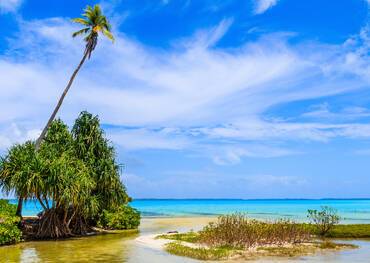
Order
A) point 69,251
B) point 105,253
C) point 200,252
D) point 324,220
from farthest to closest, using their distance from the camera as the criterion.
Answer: point 324,220 → point 69,251 → point 105,253 → point 200,252

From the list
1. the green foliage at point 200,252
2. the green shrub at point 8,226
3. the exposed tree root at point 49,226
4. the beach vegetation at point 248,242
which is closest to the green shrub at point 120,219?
the exposed tree root at point 49,226

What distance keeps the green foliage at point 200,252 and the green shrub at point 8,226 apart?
32.6 feet

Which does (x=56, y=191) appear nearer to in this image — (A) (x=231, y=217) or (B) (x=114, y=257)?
(B) (x=114, y=257)

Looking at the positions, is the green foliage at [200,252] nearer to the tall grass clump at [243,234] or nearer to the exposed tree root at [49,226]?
the tall grass clump at [243,234]

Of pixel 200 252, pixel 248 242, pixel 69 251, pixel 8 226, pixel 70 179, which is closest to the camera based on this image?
pixel 200 252

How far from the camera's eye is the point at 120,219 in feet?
120

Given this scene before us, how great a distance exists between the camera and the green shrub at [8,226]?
25728mm

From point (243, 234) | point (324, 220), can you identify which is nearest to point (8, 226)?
point (243, 234)

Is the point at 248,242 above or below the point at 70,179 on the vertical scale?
below

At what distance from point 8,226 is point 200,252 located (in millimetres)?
12511

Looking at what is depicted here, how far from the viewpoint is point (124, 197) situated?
3719 cm

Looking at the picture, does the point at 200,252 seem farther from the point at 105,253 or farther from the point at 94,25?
the point at 94,25

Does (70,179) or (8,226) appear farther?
(70,179)

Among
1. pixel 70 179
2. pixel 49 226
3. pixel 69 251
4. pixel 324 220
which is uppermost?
pixel 70 179
